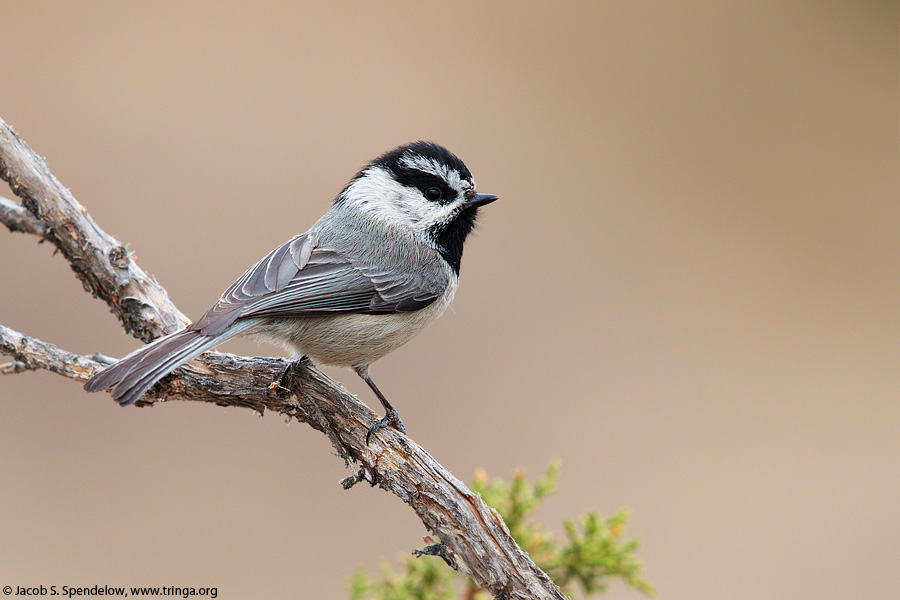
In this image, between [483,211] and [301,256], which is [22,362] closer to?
[301,256]

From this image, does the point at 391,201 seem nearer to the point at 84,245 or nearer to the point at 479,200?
the point at 479,200

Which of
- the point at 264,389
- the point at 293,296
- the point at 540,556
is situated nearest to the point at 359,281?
the point at 293,296

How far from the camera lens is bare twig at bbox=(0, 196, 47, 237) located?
9.16 feet

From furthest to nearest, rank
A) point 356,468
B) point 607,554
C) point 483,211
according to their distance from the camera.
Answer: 1. point 483,211
2. point 607,554
3. point 356,468

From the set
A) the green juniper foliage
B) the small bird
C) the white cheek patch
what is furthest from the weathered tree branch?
the white cheek patch

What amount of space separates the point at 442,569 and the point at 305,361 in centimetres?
97

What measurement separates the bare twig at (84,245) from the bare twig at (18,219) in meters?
0.07

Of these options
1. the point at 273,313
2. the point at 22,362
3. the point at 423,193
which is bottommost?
the point at 22,362

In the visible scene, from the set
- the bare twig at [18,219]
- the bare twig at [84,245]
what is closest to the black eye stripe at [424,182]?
the bare twig at [84,245]

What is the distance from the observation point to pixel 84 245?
270cm

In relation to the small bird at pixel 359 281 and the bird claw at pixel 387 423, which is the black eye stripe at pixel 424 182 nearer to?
the small bird at pixel 359 281

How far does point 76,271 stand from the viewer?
9.05 feet

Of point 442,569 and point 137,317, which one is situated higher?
point 137,317

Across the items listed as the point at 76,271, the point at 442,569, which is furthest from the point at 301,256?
the point at 442,569
